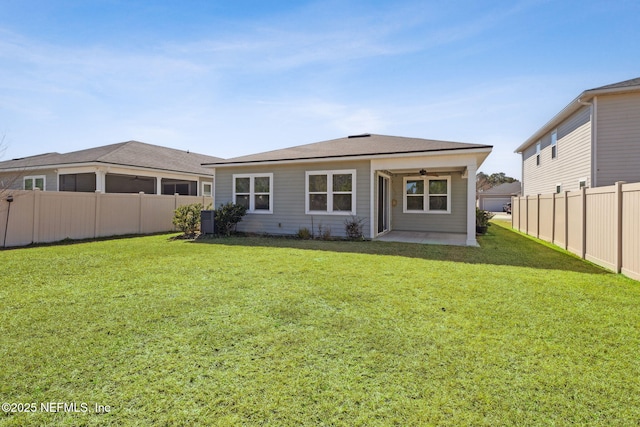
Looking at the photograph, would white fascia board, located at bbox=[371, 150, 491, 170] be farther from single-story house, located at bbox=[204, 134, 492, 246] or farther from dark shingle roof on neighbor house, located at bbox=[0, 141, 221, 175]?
dark shingle roof on neighbor house, located at bbox=[0, 141, 221, 175]

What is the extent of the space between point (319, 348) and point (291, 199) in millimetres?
9003

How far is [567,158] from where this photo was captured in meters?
12.8

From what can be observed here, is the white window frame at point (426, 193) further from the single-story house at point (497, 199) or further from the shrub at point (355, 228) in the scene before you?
the single-story house at point (497, 199)

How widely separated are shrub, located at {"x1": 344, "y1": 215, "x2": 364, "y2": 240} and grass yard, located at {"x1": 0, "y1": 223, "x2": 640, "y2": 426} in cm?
486

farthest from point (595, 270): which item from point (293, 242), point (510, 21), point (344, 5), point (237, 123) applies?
point (237, 123)

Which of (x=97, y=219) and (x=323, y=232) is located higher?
(x=97, y=219)

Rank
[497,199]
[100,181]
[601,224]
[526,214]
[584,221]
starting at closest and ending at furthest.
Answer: [601,224]
[584,221]
[100,181]
[526,214]
[497,199]

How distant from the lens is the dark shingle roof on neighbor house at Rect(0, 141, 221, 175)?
14.4 metres

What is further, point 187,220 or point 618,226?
point 187,220

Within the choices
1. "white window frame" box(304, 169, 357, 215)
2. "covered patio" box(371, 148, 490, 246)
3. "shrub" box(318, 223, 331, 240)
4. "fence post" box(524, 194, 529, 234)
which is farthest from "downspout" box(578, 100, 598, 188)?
"shrub" box(318, 223, 331, 240)

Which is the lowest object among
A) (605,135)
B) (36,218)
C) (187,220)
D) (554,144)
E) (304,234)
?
(304,234)

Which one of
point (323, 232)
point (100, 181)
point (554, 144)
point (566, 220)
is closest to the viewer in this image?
point (566, 220)

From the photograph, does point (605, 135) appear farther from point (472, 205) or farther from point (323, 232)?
point (323, 232)

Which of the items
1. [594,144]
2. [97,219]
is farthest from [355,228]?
[97,219]
